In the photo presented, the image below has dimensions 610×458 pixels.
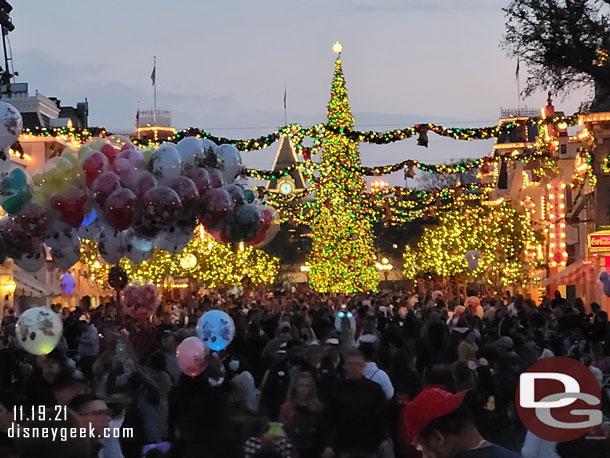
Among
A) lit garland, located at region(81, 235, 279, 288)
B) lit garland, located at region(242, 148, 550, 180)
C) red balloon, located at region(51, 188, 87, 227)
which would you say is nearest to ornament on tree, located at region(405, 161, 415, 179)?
A: lit garland, located at region(242, 148, 550, 180)

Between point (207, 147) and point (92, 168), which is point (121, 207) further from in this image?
point (207, 147)

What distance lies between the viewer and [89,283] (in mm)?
64438

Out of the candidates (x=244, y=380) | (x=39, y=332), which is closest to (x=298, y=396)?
(x=244, y=380)

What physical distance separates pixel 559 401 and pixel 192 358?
428cm

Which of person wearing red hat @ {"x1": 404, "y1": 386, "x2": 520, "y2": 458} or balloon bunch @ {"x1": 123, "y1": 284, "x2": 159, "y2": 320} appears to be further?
balloon bunch @ {"x1": 123, "y1": 284, "x2": 159, "y2": 320}

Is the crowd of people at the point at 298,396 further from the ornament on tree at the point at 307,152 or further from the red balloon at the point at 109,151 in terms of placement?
the ornament on tree at the point at 307,152

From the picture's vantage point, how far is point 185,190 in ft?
58.4

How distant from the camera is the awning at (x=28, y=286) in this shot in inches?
1889

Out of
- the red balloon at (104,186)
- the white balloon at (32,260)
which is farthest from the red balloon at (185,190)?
the white balloon at (32,260)

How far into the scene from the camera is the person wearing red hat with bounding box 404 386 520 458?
224 inches

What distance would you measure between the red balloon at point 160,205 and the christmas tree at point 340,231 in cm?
4031

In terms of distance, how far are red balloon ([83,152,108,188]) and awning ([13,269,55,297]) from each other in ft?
99.0

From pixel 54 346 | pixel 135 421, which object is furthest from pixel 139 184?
pixel 135 421

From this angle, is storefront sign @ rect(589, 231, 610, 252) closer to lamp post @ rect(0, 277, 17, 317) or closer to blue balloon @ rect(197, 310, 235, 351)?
lamp post @ rect(0, 277, 17, 317)
